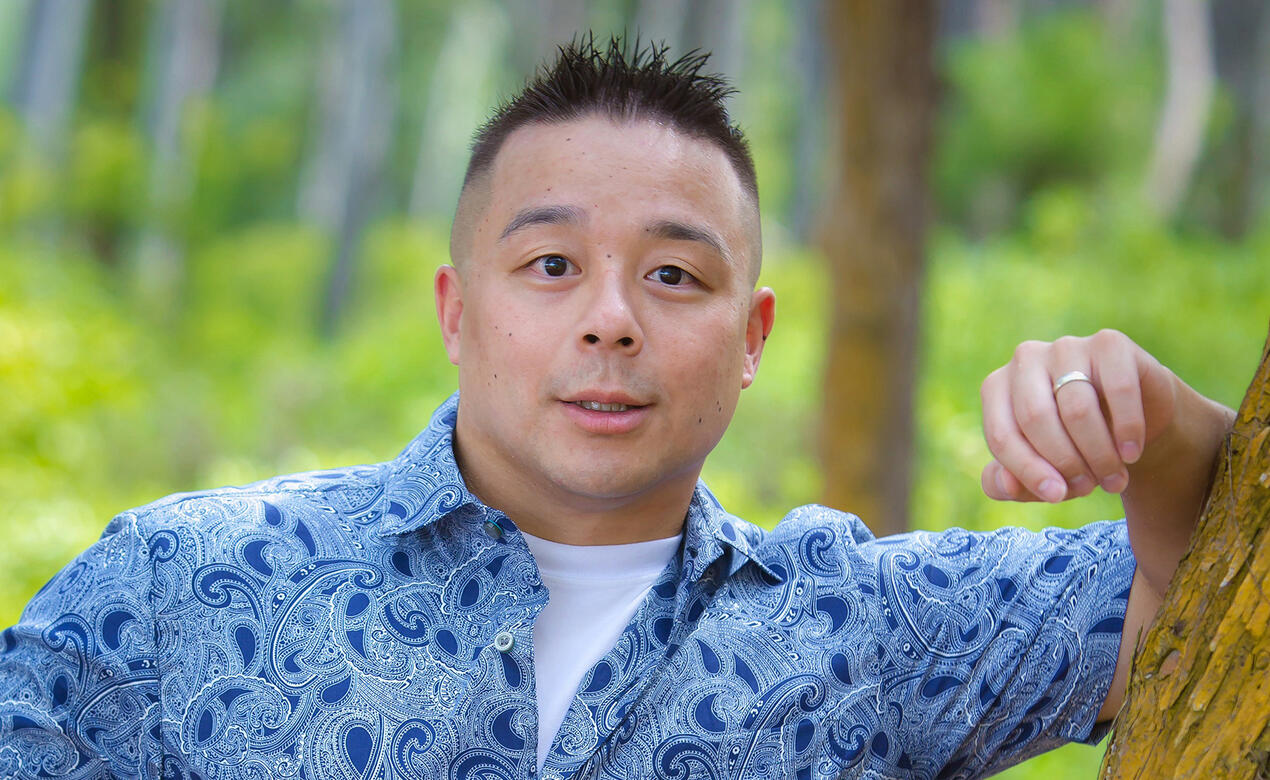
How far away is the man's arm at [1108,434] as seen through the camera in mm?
1670

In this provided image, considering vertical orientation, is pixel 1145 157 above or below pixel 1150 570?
above

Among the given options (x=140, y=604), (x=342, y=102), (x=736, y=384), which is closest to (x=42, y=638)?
(x=140, y=604)

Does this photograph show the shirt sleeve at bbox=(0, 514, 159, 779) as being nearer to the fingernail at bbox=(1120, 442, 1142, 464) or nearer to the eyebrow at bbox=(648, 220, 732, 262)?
the eyebrow at bbox=(648, 220, 732, 262)

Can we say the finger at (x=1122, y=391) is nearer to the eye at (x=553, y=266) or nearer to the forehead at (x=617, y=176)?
the forehead at (x=617, y=176)

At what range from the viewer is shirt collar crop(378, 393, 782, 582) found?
2.09 meters

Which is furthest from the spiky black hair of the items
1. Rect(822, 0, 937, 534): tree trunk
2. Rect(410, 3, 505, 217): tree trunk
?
Rect(410, 3, 505, 217): tree trunk

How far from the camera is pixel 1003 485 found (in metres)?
1.70

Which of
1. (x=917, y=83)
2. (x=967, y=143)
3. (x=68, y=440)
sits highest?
(x=967, y=143)

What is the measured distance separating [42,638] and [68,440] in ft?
33.1

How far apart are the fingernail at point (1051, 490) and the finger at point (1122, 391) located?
0.11 metres

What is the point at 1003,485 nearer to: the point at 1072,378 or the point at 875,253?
the point at 1072,378

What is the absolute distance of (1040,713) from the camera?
7.00ft

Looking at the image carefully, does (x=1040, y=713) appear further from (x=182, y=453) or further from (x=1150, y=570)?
(x=182, y=453)

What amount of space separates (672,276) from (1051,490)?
76cm
